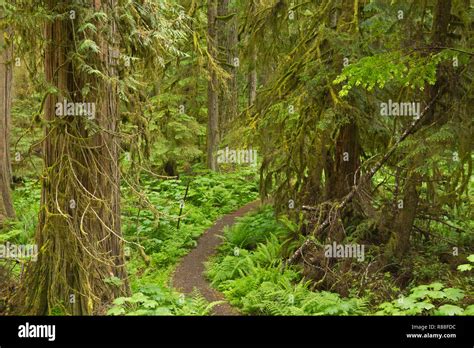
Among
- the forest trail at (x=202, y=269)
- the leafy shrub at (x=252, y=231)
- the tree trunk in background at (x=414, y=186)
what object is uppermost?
the tree trunk in background at (x=414, y=186)

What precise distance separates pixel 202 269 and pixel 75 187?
4.90 meters

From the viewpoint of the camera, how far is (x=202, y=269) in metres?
11.2

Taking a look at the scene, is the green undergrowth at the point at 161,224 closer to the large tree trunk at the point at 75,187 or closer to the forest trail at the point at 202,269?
the forest trail at the point at 202,269

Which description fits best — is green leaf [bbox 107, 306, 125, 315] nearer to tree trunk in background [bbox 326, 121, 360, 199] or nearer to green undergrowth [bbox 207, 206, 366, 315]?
green undergrowth [bbox 207, 206, 366, 315]

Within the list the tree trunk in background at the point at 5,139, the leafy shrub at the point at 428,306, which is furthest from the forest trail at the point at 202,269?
the tree trunk in background at the point at 5,139

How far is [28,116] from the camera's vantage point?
18.6 m

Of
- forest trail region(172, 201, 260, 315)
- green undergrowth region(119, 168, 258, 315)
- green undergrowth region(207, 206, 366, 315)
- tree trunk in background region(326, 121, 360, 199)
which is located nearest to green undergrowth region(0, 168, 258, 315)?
green undergrowth region(119, 168, 258, 315)

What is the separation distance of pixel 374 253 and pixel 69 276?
17.6 feet

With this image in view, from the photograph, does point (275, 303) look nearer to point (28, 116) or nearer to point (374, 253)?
point (374, 253)

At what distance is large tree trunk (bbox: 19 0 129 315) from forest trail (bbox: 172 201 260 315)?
2626 mm

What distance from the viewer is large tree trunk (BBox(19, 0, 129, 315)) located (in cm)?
687

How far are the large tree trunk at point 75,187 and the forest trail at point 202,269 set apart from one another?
8.61ft

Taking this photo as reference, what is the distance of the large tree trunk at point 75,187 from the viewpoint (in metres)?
6.87
